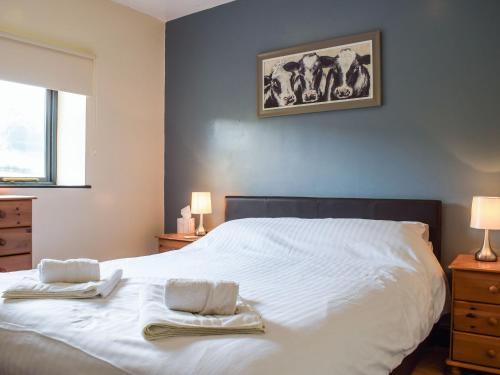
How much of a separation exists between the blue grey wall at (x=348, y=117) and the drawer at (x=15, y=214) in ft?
5.10

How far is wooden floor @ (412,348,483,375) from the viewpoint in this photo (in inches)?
93.7

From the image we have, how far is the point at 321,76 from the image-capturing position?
3236 millimetres

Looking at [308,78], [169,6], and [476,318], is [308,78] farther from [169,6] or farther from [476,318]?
[476,318]

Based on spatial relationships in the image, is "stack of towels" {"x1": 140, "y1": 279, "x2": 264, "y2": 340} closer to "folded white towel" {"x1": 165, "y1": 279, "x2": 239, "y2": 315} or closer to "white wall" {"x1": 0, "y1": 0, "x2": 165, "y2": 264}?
"folded white towel" {"x1": 165, "y1": 279, "x2": 239, "y2": 315}

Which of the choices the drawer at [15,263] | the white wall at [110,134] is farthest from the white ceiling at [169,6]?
the drawer at [15,263]

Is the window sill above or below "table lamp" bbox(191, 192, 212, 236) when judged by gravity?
above

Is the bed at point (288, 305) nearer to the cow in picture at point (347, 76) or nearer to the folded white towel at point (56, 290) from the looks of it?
the folded white towel at point (56, 290)

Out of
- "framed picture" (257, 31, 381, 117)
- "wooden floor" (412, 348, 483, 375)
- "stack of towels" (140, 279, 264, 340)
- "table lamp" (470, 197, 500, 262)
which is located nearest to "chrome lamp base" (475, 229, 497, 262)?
"table lamp" (470, 197, 500, 262)

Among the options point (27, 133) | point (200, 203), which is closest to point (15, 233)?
point (27, 133)

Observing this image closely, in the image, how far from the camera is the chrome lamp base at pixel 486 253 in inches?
95.9

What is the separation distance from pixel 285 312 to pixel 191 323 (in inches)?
13.4

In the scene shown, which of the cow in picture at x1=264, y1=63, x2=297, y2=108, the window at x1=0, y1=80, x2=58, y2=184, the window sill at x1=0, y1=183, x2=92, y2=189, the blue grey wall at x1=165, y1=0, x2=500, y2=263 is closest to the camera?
the blue grey wall at x1=165, y1=0, x2=500, y2=263

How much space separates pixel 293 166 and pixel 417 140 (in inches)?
36.1

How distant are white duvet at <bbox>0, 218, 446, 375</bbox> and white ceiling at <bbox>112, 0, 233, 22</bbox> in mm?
2187
